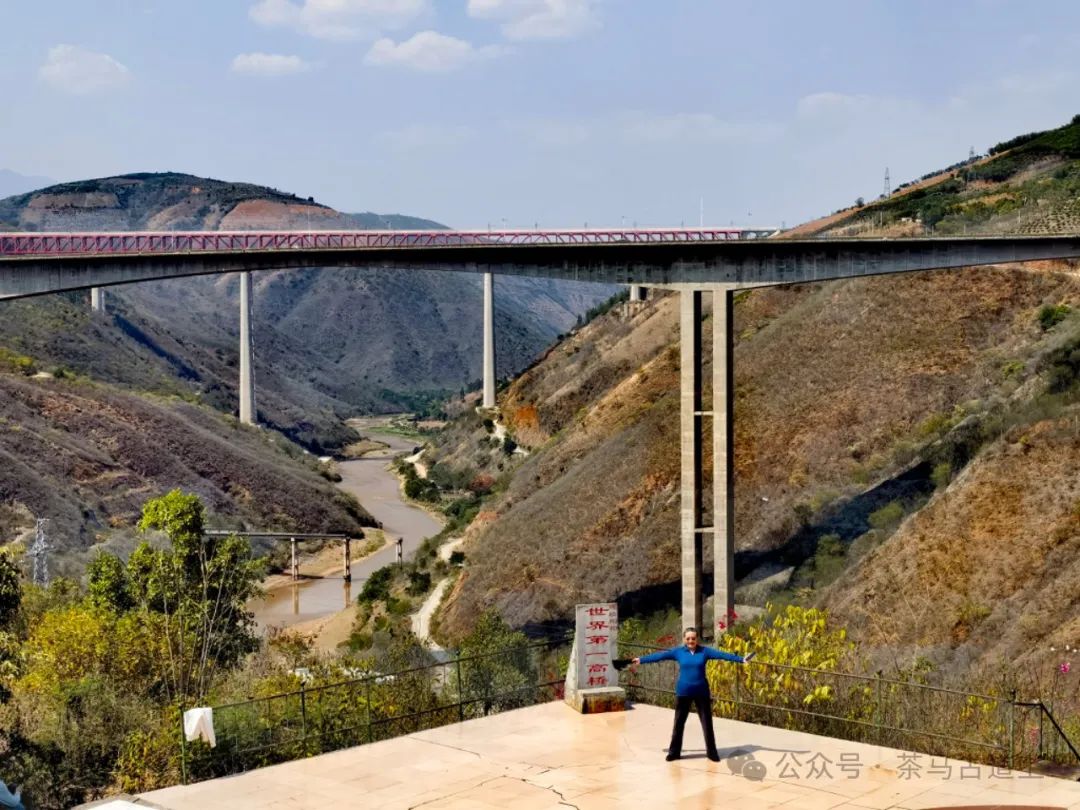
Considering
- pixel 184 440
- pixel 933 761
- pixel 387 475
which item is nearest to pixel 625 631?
pixel 933 761

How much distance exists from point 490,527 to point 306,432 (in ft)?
281

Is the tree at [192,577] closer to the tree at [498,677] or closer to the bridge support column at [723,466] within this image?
the tree at [498,677]


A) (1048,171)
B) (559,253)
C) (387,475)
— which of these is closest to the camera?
(559,253)

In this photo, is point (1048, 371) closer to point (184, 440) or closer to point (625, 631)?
point (625, 631)

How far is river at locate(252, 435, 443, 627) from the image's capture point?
205ft

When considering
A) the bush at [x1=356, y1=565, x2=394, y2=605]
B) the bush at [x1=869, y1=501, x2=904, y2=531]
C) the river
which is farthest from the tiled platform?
the bush at [x1=356, y1=565, x2=394, y2=605]

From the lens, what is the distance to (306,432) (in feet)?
472

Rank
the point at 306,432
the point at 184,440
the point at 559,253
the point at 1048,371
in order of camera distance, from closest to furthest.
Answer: the point at 559,253
the point at 1048,371
the point at 184,440
the point at 306,432

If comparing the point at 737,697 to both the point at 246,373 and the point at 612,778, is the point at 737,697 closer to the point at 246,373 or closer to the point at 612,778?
the point at 612,778

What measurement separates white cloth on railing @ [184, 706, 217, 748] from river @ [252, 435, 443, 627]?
26940 mm

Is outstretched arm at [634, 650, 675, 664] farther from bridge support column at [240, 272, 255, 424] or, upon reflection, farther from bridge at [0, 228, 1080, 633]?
bridge support column at [240, 272, 255, 424]

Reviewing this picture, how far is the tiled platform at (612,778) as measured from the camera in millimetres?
16219

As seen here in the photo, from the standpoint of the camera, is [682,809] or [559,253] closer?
[682,809]

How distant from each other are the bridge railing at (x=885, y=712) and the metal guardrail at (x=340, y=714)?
255 cm
